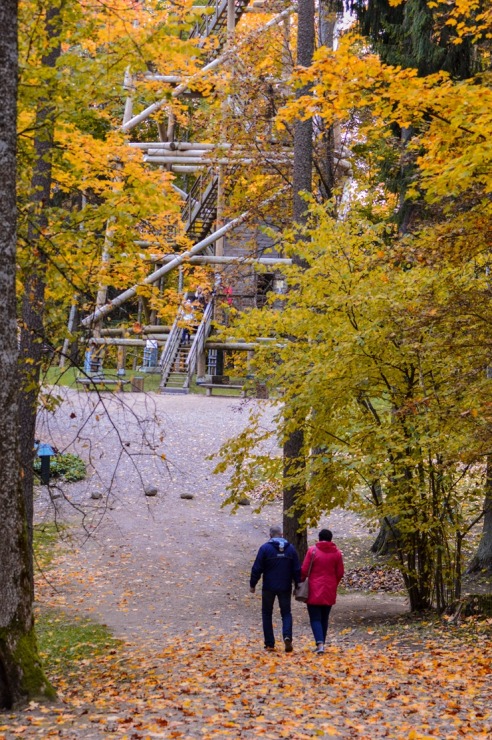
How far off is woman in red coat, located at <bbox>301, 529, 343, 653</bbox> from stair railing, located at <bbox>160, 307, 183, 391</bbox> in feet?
61.8

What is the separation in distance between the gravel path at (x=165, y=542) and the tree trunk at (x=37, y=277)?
0.68 meters

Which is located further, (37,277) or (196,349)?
(196,349)

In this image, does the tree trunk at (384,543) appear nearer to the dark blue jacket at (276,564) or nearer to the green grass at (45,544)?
the green grass at (45,544)

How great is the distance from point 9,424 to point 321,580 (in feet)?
14.7

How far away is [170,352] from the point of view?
2884cm

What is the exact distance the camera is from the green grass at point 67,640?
9.05m

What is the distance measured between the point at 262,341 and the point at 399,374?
2.34 meters

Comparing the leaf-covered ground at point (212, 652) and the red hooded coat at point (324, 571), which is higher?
the red hooded coat at point (324, 571)

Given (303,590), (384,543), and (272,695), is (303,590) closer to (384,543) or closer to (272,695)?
(272,695)

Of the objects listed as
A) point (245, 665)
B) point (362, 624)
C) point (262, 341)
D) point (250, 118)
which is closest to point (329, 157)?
point (250, 118)

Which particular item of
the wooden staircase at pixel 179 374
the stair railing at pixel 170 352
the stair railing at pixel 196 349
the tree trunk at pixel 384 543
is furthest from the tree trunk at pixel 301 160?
the stair railing at pixel 170 352

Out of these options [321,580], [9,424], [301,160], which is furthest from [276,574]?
[301,160]

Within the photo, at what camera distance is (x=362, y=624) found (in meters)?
11.8

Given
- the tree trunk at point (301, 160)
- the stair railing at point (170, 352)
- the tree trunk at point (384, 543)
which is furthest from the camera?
the stair railing at point (170, 352)
